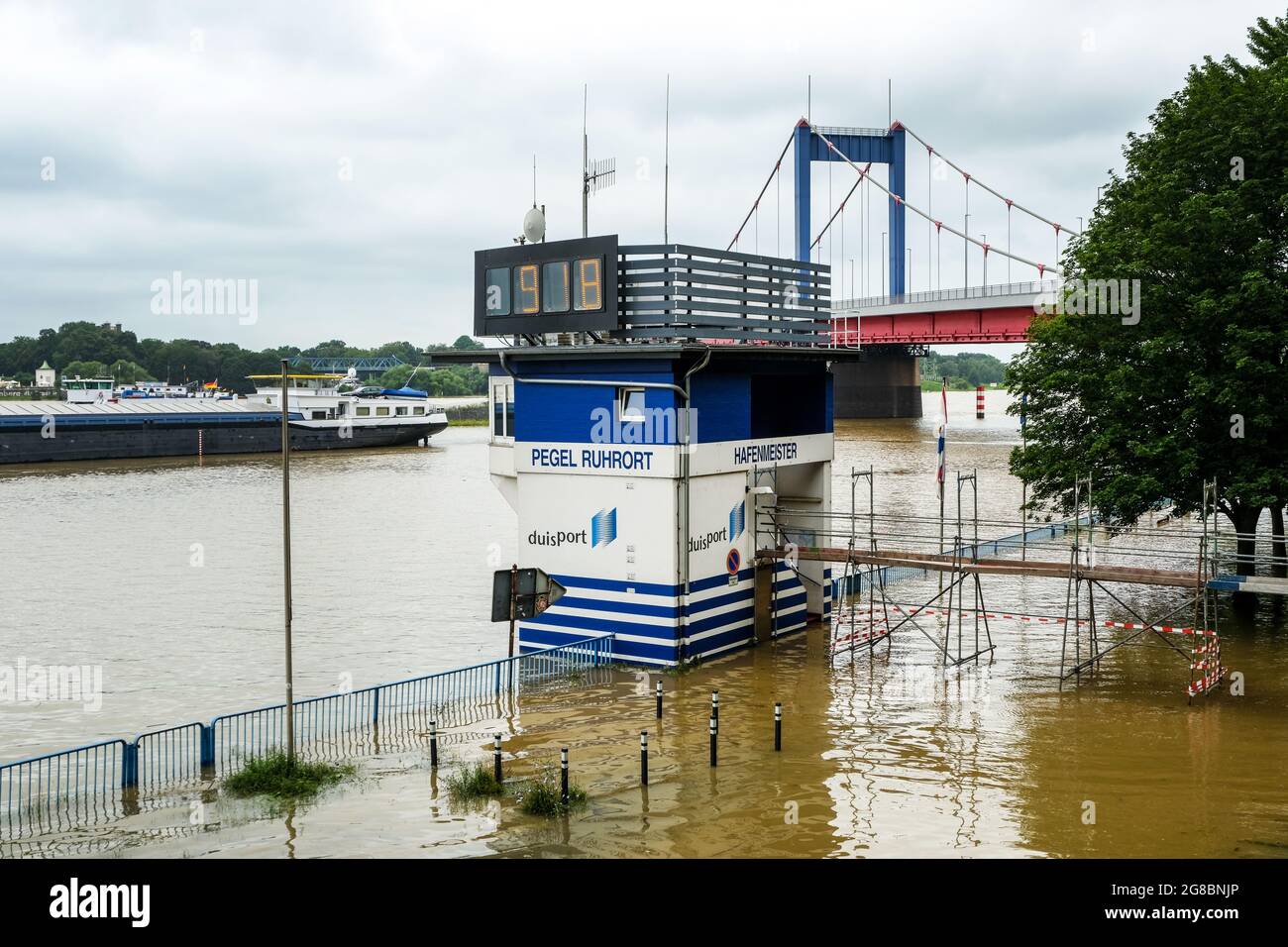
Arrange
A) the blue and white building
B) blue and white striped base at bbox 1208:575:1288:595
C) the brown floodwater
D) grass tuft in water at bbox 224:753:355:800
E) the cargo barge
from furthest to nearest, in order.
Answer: the cargo barge → the blue and white building → blue and white striped base at bbox 1208:575:1288:595 → grass tuft in water at bbox 224:753:355:800 → the brown floodwater

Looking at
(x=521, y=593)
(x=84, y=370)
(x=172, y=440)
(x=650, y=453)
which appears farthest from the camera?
(x=84, y=370)

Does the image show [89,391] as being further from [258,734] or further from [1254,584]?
[1254,584]

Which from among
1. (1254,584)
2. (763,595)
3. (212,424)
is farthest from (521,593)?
A: (212,424)

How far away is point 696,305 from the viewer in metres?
25.6

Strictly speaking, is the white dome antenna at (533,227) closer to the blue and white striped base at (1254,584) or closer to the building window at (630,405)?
the building window at (630,405)

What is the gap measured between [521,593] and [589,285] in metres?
6.64

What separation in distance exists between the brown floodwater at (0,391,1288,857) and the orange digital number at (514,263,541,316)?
813cm

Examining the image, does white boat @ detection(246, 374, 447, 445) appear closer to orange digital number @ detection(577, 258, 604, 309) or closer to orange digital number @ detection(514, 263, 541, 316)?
orange digital number @ detection(514, 263, 541, 316)

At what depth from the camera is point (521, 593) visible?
77.6ft

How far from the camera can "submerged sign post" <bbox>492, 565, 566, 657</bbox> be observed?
23.0 m

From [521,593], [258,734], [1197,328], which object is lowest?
[258,734]

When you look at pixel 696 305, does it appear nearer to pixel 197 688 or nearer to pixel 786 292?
pixel 786 292

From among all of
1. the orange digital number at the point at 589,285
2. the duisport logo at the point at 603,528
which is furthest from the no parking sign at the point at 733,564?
the orange digital number at the point at 589,285

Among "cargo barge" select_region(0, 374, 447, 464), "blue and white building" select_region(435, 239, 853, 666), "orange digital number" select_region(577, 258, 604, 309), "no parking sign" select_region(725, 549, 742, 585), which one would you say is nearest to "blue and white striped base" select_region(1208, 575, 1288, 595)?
"blue and white building" select_region(435, 239, 853, 666)
